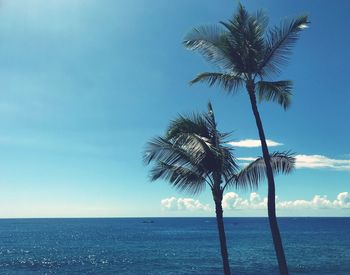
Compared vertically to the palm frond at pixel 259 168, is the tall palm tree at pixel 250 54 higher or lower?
higher

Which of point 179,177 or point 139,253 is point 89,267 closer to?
point 139,253

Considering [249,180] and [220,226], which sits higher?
[249,180]

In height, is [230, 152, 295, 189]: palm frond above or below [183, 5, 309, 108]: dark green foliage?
→ below

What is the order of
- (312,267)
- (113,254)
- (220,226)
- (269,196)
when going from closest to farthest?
1. (269,196)
2. (220,226)
3. (312,267)
4. (113,254)

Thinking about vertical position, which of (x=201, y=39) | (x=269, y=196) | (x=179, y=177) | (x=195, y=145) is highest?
(x=201, y=39)

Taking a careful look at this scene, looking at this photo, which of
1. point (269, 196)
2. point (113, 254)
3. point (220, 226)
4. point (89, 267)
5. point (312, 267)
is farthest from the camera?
point (113, 254)

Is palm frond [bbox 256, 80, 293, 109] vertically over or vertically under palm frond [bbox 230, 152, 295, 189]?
over

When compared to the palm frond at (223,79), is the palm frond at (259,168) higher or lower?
lower

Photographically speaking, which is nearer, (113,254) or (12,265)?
(12,265)

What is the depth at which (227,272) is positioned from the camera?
1168cm

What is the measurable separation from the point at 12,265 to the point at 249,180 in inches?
2363

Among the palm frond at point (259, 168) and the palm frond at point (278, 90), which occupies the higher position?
the palm frond at point (278, 90)

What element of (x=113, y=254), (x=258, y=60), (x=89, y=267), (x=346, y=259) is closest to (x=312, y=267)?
(x=346, y=259)

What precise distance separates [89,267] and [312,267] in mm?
32858
